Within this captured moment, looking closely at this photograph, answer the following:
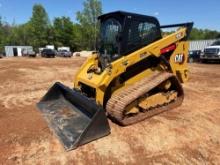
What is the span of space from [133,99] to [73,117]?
147 centimetres

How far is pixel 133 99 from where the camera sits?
17.4 ft

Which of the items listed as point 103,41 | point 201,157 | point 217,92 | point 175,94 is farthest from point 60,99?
point 217,92

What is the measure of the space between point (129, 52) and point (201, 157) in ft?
9.78

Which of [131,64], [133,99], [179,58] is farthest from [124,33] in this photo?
[179,58]

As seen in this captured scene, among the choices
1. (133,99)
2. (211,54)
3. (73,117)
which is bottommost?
(73,117)

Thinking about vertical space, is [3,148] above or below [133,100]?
below

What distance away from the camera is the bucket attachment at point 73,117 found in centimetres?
456

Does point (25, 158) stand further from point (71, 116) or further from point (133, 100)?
point (133, 100)

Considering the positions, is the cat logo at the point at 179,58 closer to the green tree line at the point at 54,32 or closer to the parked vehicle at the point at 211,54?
the parked vehicle at the point at 211,54

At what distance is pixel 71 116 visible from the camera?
221 inches

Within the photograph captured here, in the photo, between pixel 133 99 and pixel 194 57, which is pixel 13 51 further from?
pixel 133 99

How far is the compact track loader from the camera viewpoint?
5.19 m

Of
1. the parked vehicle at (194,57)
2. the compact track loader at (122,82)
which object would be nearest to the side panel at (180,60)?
the compact track loader at (122,82)

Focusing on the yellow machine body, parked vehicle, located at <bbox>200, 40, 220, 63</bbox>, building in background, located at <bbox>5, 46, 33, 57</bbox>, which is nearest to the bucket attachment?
the yellow machine body
